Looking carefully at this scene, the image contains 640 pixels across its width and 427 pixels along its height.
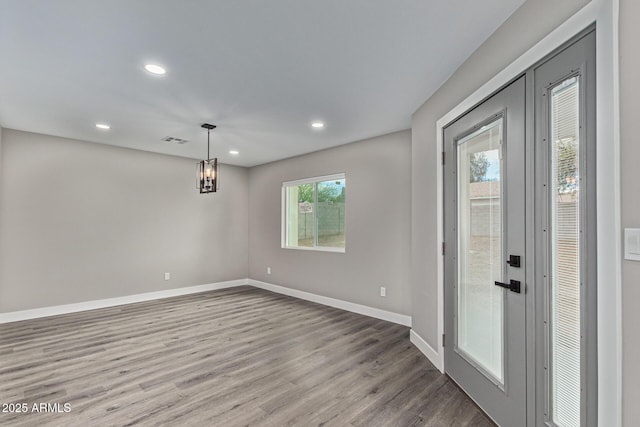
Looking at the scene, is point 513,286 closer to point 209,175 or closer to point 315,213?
point 209,175

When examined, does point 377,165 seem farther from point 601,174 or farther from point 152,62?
point 601,174

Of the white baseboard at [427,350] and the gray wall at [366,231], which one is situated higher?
the gray wall at [366,231]

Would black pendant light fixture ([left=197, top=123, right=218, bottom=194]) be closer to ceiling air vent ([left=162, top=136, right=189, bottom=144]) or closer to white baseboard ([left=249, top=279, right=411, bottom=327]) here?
ceiling air vent ([left=162, top=136, right=189, bottom=144])

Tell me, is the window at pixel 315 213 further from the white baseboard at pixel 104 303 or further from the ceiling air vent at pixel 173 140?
the ceiling air vent at pixel 173 140

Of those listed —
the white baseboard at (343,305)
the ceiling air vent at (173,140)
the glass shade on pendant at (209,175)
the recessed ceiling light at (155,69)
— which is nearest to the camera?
the recessed ceiling light at (155,69)

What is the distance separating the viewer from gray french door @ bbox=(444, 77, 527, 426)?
1.93 m

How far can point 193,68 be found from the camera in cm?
258

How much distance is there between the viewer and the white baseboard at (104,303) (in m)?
4.35

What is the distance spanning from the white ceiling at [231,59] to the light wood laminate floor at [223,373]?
258cm

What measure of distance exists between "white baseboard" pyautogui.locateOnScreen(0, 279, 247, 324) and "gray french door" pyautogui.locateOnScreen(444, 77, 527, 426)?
482 cm

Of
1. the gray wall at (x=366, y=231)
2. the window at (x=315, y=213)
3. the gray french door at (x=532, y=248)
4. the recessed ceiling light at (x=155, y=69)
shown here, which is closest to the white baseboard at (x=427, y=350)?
the gray french door at (x=532, y=248)

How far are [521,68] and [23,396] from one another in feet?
13.8

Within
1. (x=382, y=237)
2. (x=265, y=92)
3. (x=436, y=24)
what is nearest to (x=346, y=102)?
(x=265, y=92)

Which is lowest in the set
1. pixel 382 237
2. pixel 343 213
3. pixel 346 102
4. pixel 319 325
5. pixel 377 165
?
pixel 319 325
